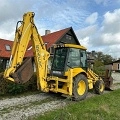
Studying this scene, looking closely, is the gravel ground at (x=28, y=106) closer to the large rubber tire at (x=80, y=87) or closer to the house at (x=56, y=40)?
the large rubber tire at (x=80, y=87)

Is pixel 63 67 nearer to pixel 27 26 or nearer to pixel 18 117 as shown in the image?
pixel 27 26

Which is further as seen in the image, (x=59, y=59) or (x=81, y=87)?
(x=59, y=59)

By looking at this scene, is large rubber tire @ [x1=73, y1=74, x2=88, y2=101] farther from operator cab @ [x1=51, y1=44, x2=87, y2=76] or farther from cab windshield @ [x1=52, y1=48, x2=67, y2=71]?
cab windshield @ [x1=52, y1=48, x2=67, y2=71]

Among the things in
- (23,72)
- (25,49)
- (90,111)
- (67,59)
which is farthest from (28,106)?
(67,59)

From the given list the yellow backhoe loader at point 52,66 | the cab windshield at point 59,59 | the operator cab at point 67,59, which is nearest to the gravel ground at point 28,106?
the yellow backhoe loader at point 52,66

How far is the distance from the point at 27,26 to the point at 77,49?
2745 mm

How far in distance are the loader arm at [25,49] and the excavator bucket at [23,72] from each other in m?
0.08

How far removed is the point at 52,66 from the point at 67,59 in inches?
43.1

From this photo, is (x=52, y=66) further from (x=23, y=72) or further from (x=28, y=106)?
(x=28, y=106)

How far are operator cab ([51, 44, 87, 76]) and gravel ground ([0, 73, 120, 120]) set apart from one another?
131 centimetres

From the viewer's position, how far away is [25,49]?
30.6ft

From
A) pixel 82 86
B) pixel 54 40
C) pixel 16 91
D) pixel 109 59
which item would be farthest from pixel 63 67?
pixel 109 59

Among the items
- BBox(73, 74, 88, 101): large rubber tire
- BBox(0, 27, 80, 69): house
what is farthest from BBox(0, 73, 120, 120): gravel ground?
BBox(0, 27, 80, 69): house

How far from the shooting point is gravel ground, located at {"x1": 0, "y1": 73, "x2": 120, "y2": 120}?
7.57 m
